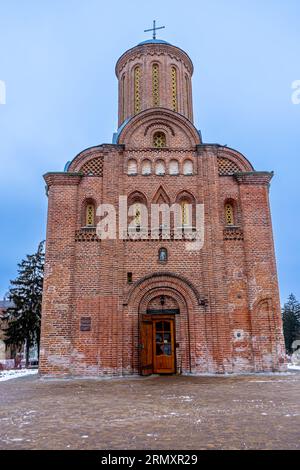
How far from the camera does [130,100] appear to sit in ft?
66.1

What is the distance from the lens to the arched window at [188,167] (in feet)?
55.7

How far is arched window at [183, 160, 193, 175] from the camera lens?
16966 mm

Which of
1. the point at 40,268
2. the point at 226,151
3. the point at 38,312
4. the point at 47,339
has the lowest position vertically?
the point at 47,339

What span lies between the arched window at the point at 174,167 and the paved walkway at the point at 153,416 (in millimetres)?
8738

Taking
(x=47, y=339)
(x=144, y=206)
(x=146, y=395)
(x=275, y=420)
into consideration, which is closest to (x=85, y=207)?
(x=144, y=206)

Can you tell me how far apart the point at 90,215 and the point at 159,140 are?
15.5 ft

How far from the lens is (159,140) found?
17812mm

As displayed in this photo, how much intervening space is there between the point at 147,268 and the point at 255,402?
25.9 ft

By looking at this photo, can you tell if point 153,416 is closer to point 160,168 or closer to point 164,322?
point 164,322

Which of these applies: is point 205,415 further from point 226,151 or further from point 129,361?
point 226,151

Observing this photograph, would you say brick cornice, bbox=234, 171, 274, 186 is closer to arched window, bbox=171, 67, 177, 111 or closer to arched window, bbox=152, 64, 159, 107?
arched window, bbox=171, 67, 177, 111

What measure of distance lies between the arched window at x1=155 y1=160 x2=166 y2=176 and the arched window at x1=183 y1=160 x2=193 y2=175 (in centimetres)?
90

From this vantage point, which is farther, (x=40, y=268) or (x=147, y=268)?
(x=40, y=268)

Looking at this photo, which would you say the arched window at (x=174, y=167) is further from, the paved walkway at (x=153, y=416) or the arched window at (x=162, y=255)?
the paved walkway at (x=153, y=416)
